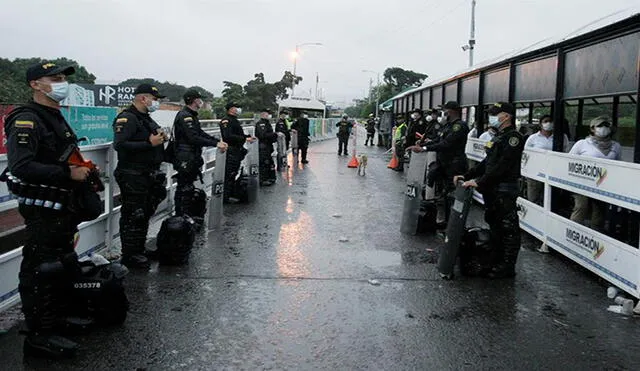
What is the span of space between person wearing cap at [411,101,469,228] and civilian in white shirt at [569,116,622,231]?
1.72m

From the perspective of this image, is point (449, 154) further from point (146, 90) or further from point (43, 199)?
point (43, 199)

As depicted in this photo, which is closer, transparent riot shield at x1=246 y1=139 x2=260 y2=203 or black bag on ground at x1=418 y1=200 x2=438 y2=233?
black bag on ground at x1=418 y1=200 x2=438 y2=233

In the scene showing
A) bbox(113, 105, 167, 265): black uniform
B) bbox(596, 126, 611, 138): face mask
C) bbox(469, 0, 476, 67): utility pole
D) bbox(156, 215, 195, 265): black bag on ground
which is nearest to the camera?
bbox(113, 105, 167, 265): black uniform

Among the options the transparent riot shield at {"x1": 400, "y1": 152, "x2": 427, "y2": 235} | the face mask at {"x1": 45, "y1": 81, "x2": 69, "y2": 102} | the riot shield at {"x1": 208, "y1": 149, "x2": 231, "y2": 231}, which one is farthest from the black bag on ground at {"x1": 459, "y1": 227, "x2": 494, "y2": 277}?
the face mask at {"x1": 45, "y1": 81, "x2": 69, "y2": 102}

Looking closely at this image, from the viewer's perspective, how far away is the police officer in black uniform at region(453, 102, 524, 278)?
6020mm

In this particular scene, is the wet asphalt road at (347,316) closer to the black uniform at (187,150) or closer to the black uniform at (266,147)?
the black uniform at (187,150)

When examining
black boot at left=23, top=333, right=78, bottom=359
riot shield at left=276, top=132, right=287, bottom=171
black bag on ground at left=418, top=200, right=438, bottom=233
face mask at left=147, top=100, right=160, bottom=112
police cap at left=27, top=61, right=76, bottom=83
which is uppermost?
police cap at left=27, top=61, right=76, bottom=83

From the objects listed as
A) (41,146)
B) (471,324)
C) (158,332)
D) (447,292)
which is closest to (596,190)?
→ (447,292)

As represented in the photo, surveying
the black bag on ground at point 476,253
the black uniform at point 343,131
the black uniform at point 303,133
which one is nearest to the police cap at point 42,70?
the black bag on ground at point 476,253

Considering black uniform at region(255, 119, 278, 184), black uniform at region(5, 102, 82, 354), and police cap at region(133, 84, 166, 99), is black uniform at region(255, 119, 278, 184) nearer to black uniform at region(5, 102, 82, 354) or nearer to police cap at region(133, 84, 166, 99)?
police cap at region(133, 84, 166, 99)

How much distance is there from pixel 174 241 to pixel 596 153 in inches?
197

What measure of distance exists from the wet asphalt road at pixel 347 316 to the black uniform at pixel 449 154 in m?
1.41

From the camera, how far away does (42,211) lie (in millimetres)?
3842

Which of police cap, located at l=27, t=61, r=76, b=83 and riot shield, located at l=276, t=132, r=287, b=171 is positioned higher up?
police cap, located at l=27, t=61, r=76, b=83
